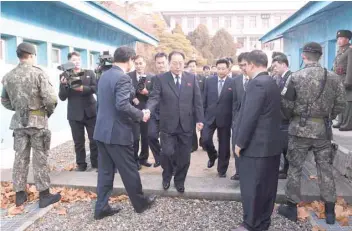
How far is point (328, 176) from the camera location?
12.7ft

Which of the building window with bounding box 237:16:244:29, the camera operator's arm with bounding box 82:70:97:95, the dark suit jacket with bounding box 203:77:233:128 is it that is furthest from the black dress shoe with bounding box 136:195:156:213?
the building window with bounding box 237:16:244:29

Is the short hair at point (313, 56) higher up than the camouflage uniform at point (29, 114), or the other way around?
the short hair at point (313, 56)

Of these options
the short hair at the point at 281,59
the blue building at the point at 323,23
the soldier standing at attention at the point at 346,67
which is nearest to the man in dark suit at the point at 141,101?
the short hair at the point at 281,59

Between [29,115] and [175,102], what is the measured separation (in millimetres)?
1889

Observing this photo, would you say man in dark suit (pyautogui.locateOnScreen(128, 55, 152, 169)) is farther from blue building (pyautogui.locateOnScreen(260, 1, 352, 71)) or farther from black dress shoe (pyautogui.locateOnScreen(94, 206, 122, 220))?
blue building (pyautogui.locateOnScreen(260, 1, 352, 71))

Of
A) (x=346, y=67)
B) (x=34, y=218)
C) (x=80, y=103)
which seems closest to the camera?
(x=34, y=218)

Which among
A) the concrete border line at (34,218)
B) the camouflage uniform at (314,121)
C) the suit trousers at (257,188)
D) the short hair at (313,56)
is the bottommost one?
the concrete border line at (34,218)

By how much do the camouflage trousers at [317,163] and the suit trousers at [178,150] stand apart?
133 centimetres

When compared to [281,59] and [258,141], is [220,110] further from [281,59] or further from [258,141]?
[258,141]

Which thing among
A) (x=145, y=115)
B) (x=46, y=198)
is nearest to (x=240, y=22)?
(x=145, y=115)

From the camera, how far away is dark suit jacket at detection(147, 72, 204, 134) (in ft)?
14.8

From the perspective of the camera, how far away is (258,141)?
138 inches

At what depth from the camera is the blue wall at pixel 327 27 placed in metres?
8.94

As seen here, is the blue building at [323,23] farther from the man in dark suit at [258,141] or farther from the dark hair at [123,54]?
the dark hair at [123,54]
